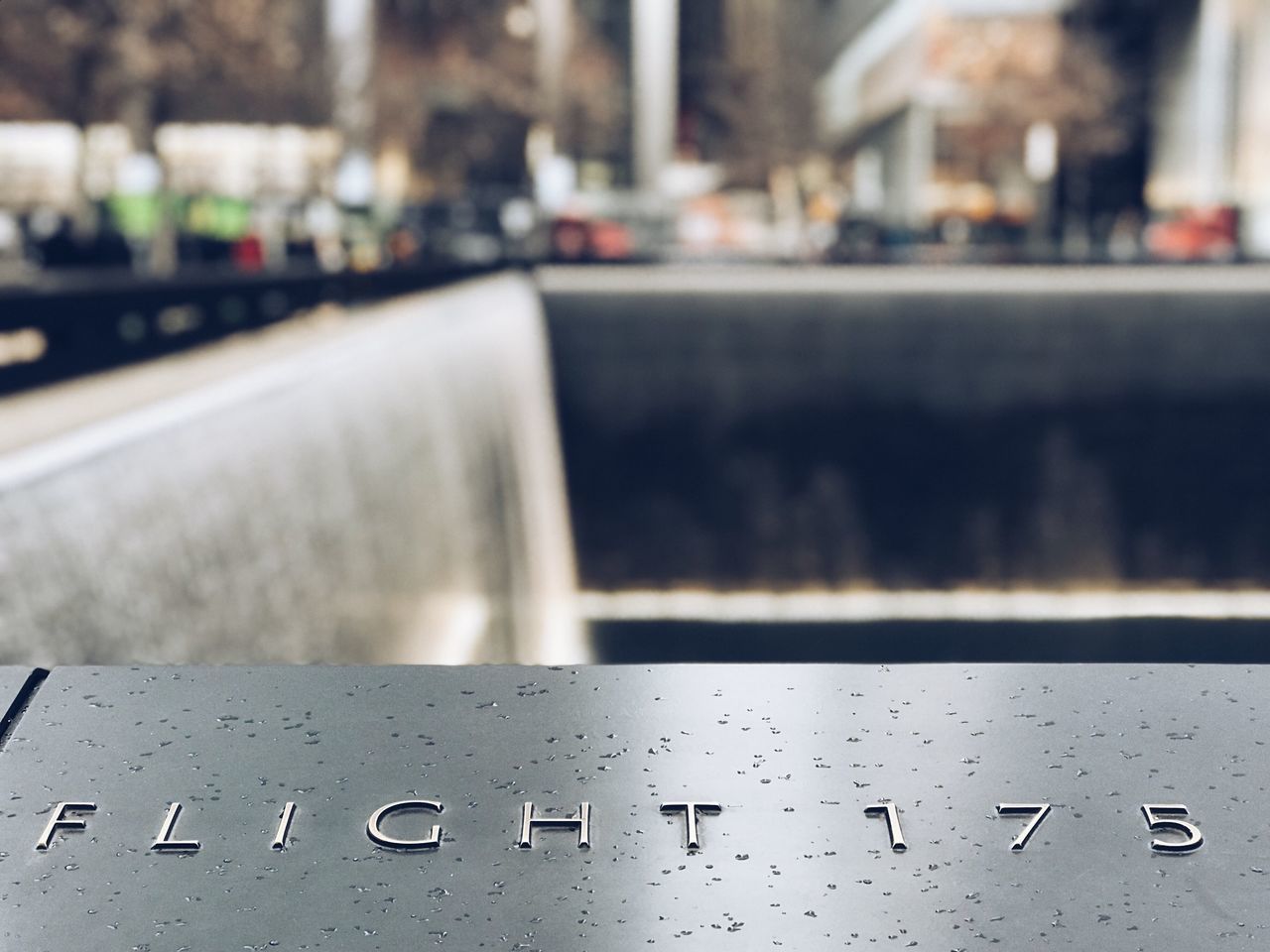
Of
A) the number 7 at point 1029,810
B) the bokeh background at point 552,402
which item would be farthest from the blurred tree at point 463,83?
the number 7 at point 1029,810

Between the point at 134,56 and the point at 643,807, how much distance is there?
2115 centimetres

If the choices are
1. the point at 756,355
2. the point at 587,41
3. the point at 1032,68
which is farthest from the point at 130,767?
the point at 587,41

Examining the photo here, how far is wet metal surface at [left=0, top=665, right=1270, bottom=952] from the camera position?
1.17 meters

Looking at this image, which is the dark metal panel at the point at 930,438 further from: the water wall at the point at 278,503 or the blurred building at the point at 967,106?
the blurred building at the point at 967,106

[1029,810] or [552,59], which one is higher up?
[552,59]

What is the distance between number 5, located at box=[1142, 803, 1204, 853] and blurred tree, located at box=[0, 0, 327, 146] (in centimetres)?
2103

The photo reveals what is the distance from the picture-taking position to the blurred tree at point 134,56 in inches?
813

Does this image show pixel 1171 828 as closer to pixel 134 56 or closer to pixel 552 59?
pixel 134 56

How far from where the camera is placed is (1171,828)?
4.21ft

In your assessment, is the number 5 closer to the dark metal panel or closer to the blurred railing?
the blurred railing

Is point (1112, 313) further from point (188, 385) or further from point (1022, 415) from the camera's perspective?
point (188, 385)

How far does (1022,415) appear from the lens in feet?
49.2

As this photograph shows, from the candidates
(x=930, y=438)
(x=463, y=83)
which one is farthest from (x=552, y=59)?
(x=930, y=438)

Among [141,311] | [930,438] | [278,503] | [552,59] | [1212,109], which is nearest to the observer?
[278,503]
